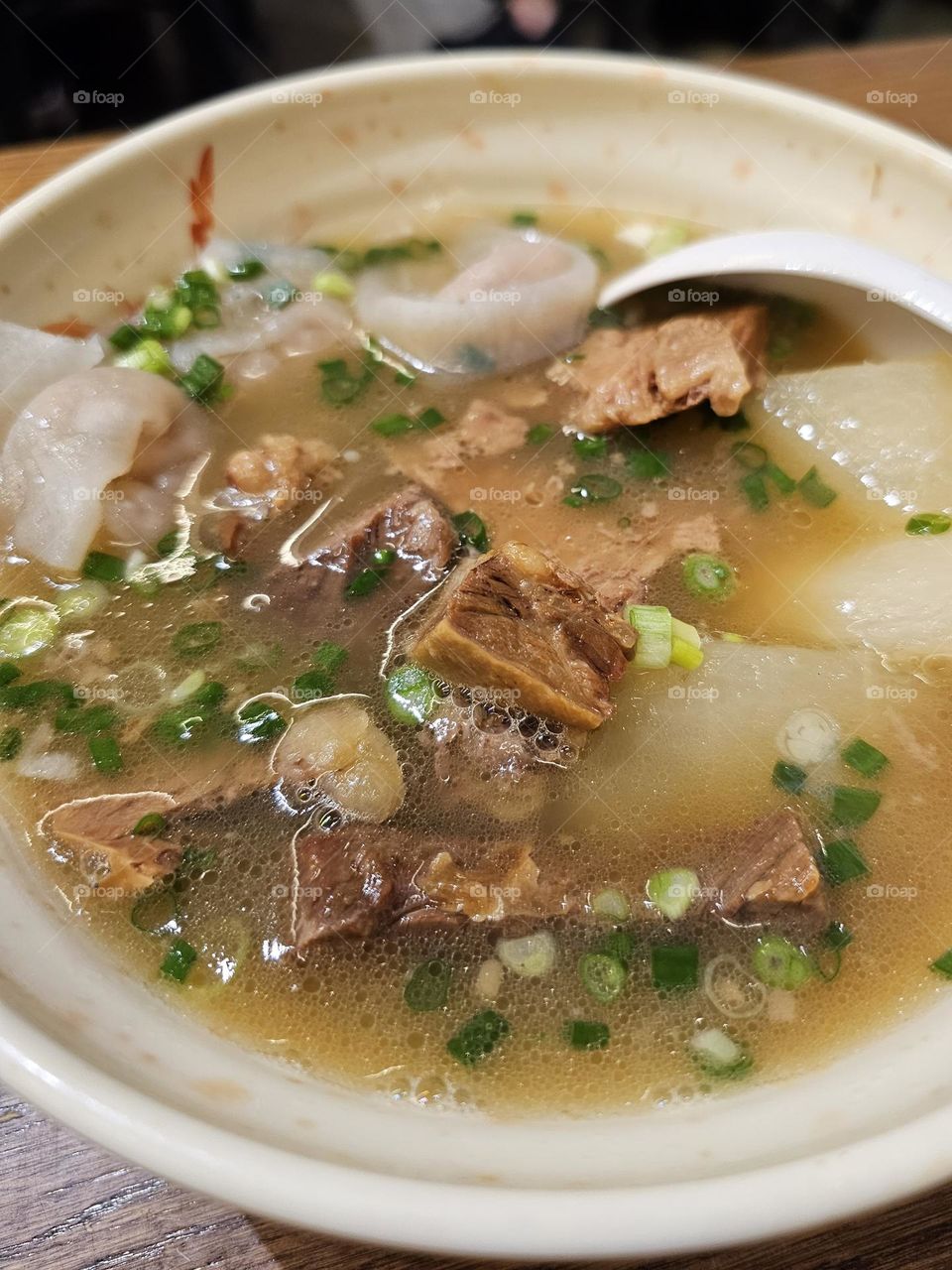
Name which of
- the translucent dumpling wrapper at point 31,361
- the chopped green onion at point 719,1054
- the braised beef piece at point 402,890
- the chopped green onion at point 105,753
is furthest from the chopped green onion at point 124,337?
the chopped green onion at point 719,1054

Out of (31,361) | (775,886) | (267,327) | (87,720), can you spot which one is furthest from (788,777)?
(31,361)

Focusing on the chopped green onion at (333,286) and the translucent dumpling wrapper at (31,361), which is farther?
the chopped green onion at (333,286)

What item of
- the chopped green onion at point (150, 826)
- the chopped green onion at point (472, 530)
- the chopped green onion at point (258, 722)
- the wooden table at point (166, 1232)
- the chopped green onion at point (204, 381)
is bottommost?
the wooden table at point (166, 1232)

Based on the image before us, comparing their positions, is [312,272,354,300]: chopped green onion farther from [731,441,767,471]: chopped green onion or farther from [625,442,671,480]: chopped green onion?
[731,441,767,471]: chopped green onion

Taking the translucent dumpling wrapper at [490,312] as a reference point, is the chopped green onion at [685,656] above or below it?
below

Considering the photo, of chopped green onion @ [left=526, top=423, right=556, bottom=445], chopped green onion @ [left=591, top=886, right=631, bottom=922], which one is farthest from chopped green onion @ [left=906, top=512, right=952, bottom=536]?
chopped green onion @ [left=591, top=886, right=631, bottom=922]

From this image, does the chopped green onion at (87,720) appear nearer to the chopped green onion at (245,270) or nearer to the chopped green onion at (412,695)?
the chopped green onion at (412,695)

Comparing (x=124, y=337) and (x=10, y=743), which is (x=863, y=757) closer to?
(x=10, y=743)
